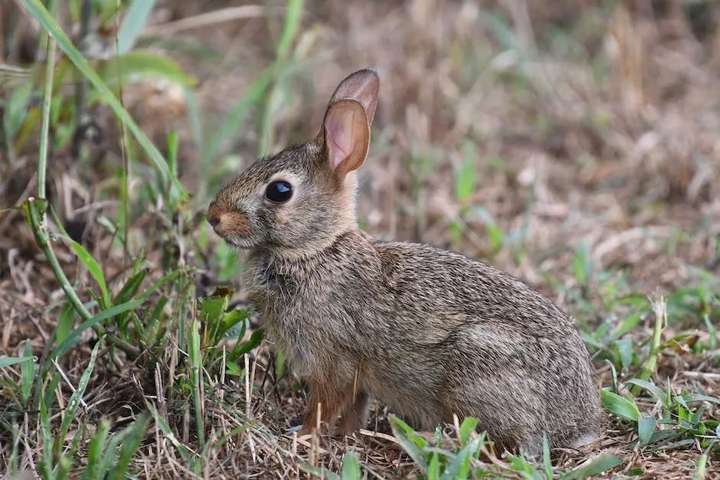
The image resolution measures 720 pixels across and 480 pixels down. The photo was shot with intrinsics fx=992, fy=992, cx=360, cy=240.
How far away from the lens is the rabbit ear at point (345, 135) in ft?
14.2

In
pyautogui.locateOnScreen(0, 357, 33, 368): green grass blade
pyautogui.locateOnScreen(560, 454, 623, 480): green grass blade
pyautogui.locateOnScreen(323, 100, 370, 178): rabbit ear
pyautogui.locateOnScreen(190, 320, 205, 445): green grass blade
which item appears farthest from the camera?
pyautogui.locateOnScreen(323, 100, 370, 178): rabbit ear

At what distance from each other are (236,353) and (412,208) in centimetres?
260

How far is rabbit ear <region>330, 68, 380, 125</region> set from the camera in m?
4.54

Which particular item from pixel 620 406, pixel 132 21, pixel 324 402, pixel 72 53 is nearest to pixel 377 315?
pixel 324 402

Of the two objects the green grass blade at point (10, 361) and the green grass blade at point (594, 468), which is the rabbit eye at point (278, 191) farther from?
the green grass blade at point (594, 468)

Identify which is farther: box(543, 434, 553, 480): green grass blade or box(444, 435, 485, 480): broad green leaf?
box(543, 434, 553, 480): green grass blade

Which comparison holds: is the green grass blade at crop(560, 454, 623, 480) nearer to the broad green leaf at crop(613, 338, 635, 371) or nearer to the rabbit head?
the broad green leaf at crop(613, 338, 635, 371)

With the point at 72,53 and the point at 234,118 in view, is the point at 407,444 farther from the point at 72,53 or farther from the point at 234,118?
the point at 234,118

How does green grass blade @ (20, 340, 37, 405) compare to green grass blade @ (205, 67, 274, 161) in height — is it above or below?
below

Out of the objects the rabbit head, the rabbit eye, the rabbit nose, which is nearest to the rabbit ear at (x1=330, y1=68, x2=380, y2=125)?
the rabbit head

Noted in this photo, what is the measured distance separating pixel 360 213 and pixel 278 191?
2.30 m

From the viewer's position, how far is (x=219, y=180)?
6449 mm

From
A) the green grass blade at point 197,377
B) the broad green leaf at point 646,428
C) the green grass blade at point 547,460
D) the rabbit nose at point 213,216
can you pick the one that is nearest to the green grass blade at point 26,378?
the green grass blade at point 197,377

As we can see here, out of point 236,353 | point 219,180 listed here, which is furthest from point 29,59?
point 236,353
